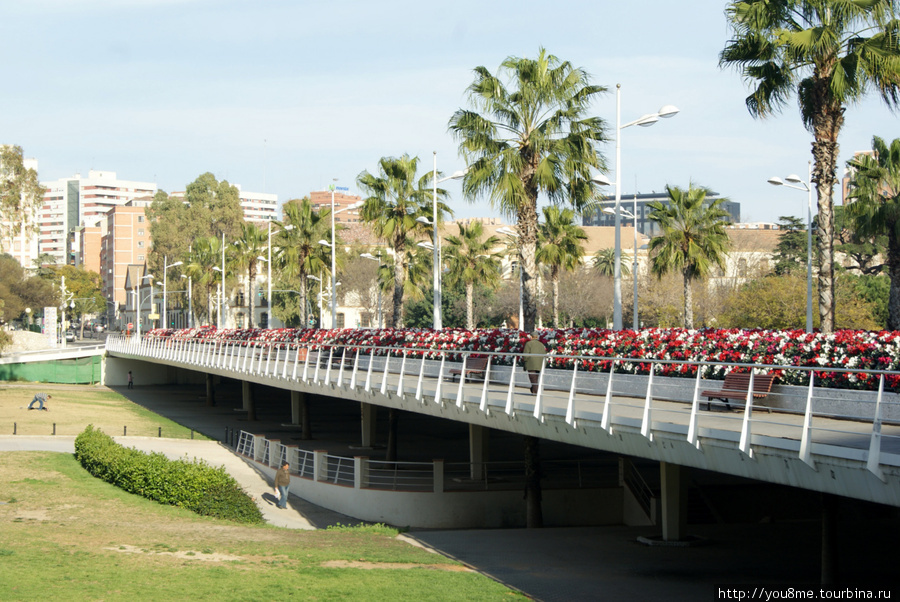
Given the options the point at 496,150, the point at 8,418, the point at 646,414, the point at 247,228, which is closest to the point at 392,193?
the point at 496,150

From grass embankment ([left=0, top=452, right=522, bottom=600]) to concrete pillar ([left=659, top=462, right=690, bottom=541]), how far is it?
5.37 m

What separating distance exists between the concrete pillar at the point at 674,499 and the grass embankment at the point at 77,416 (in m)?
27.2

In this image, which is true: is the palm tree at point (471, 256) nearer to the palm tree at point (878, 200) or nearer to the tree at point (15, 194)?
the tree at point (15, 194)

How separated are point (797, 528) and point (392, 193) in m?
23.8

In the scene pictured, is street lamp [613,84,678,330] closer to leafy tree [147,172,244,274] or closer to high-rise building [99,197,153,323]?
leafy tree [147,172,244,274]

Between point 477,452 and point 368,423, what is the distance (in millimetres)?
10811

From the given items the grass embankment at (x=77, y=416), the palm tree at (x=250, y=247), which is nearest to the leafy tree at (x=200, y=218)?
the palm tree at (x=250, y=247)

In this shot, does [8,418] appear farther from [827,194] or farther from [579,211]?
[827,194]

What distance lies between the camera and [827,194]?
20.7 m

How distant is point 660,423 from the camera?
43.8ft

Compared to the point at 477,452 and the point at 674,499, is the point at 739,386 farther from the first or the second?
the point at 477,452

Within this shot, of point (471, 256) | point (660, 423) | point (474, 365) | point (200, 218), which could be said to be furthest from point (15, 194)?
point (660, 423)

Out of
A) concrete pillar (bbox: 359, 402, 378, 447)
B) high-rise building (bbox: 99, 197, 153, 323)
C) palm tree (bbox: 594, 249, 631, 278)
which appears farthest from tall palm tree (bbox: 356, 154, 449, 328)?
high-rise building (bbox: 99, 197, 153, 323)

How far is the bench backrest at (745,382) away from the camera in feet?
47.4
